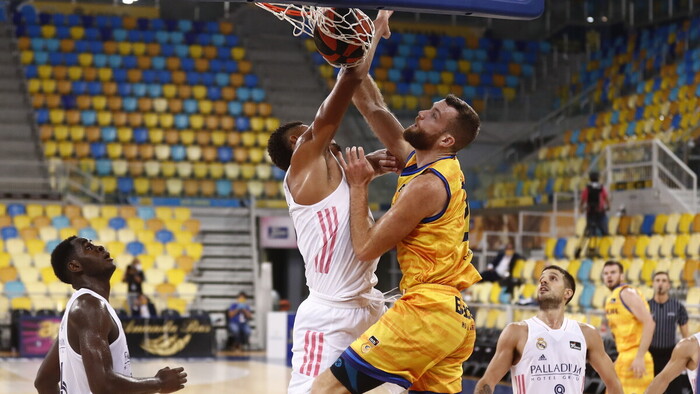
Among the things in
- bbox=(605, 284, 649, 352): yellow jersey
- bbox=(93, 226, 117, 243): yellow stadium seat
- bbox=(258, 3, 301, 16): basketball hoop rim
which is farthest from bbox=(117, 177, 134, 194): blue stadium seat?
bbox=(258, 3, 301, 16): basketball hoop rim

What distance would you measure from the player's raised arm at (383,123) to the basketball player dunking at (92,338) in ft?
5.20

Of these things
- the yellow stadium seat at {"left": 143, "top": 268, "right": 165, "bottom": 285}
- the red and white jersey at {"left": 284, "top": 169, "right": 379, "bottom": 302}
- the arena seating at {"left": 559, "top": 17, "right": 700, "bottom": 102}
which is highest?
the arena seating at {"left": 559, "top": 17, "right": 700, "bottom": 102}

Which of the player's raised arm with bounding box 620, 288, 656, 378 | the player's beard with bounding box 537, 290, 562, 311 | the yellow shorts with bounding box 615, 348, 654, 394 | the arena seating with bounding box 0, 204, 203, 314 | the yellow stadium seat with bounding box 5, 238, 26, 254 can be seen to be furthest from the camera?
the yellow stadium seat with bounding box 5, 238, 26, 254

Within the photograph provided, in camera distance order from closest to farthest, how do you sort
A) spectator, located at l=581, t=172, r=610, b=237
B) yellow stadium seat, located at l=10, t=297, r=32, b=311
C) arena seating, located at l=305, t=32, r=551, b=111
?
spectator, located at l=581, t=172, r=610, b=237 < yellow stadium seat, located at l=10, t=297, r=32, b=311 < arena seating, located at l=305, t=32, r=551, b=111

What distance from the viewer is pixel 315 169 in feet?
16.0

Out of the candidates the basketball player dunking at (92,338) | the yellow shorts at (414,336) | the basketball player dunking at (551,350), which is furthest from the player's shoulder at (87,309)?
the basketball player dunking at (551,350)

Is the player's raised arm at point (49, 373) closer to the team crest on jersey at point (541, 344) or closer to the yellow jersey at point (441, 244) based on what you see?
the yellow jersey at point (441, 244)

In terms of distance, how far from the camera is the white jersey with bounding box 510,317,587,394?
20.4ft

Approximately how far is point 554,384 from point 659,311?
397 centimetres

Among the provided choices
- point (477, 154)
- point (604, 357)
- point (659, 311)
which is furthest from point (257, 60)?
point (604, 357)

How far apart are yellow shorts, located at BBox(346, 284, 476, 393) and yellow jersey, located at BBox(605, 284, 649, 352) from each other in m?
4.80

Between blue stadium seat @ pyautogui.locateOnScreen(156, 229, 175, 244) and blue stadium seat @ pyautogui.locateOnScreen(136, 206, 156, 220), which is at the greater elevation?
blue stadium seat @ pyautogui.locateOnScreen(136, 206, 156, 220)

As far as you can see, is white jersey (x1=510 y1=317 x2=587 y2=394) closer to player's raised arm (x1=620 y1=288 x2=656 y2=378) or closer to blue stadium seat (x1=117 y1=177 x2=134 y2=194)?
player's raised arm (x1=620 y1=288 x2=656 y2=378)

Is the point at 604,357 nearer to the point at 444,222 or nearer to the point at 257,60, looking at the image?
the point at 444,222
